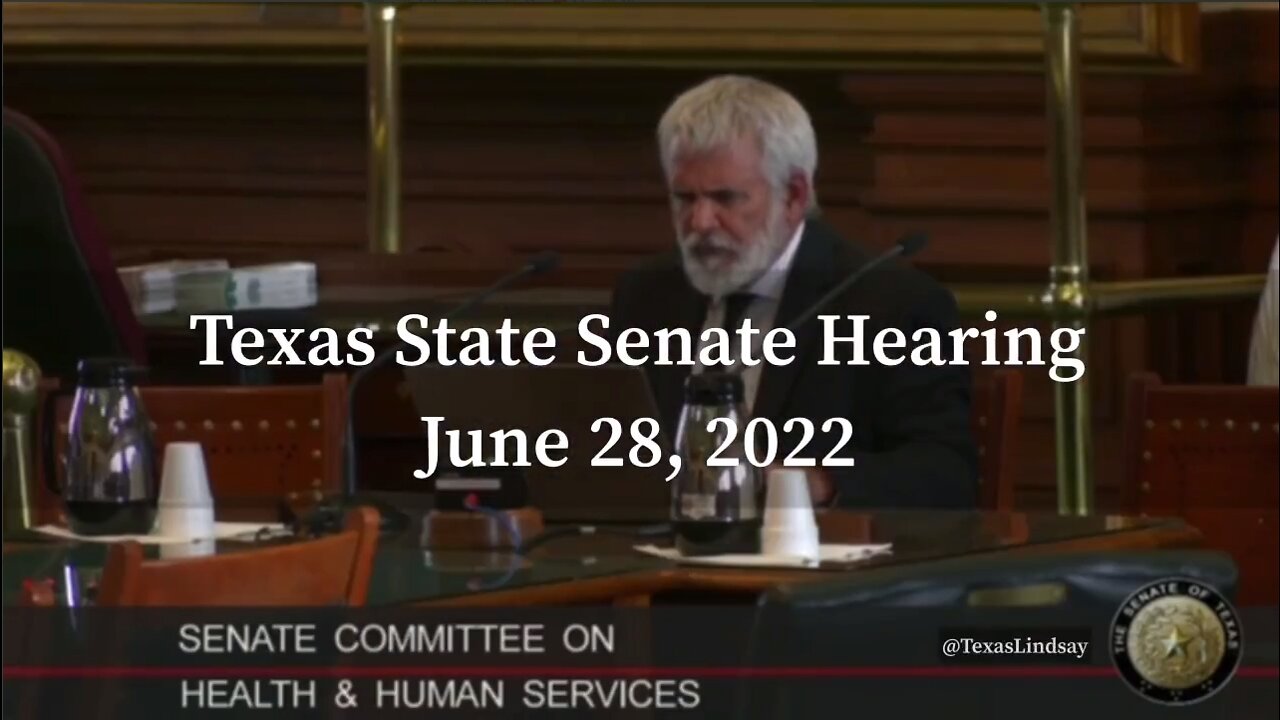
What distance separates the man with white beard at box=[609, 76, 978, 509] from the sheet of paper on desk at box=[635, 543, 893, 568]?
0.06 meters

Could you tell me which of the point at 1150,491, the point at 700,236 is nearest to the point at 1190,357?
the point at 1150,491

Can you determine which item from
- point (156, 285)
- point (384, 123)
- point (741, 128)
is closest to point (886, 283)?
point (741, 128)

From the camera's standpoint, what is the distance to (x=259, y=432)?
113 inches

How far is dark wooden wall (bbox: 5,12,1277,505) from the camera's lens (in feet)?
14.2

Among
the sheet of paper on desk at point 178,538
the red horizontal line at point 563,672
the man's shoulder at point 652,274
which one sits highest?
the man's shoulder at point 652,274

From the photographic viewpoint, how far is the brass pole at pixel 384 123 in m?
3.91

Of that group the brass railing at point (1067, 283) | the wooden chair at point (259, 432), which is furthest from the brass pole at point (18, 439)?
the brass railing at point (1067, 283)

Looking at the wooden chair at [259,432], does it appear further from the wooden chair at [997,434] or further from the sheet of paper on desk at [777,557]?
the wooden chair at [997,434]

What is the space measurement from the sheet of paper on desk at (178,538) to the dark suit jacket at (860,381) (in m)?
0.38

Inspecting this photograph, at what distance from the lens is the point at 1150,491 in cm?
276

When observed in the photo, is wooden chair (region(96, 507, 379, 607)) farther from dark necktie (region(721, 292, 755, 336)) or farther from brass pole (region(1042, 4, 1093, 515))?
Result: brass pole (region(1042, 4, 1093, 515))

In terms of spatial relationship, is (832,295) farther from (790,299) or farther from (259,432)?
(259,432)

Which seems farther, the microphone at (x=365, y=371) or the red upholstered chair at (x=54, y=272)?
the red upholstered chair at (x=54, y=272)

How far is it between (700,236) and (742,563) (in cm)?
40
